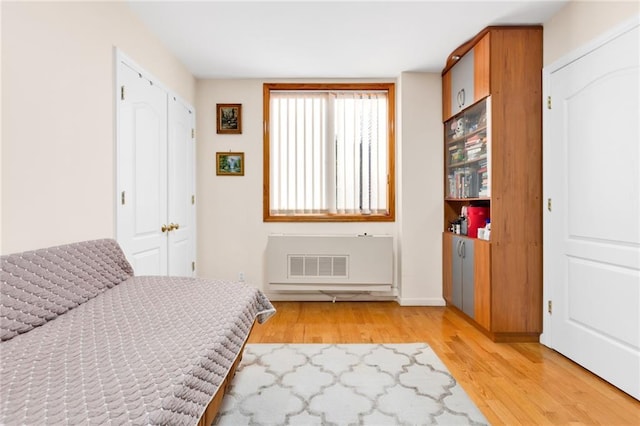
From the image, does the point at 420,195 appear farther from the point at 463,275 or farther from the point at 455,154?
the point at 463,275

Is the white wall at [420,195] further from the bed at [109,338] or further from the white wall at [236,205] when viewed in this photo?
the bed at [109,338]

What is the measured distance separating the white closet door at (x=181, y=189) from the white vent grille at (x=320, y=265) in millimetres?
1094

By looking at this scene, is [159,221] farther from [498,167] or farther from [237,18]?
[498,167]

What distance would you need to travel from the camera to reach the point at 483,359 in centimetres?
269

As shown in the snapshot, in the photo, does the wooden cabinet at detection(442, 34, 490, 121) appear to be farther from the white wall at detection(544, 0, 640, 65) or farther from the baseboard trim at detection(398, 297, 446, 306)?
the baseboard trim at detection(398, 297, 446, 306)

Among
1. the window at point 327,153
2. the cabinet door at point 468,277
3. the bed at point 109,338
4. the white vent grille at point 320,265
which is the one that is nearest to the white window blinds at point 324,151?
the window at point 327,153

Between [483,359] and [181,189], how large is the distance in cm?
307

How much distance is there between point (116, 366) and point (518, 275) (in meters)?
2.90

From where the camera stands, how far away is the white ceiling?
2750 millimetres

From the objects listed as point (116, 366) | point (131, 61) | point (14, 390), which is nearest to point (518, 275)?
point (116, 366)

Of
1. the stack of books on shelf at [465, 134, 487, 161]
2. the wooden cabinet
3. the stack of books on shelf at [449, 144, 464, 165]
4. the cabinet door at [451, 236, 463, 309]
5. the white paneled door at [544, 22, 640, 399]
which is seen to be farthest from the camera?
the stack of books on shelf at [449, 144, 464, 165]

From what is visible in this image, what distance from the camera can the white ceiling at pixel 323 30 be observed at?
2.75 m

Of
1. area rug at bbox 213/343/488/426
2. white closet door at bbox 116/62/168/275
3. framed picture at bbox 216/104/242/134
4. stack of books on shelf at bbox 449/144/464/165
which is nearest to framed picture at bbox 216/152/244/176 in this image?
framed picture at bbox 216/104/242/134

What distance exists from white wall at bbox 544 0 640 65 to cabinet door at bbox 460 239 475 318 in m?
1.63
